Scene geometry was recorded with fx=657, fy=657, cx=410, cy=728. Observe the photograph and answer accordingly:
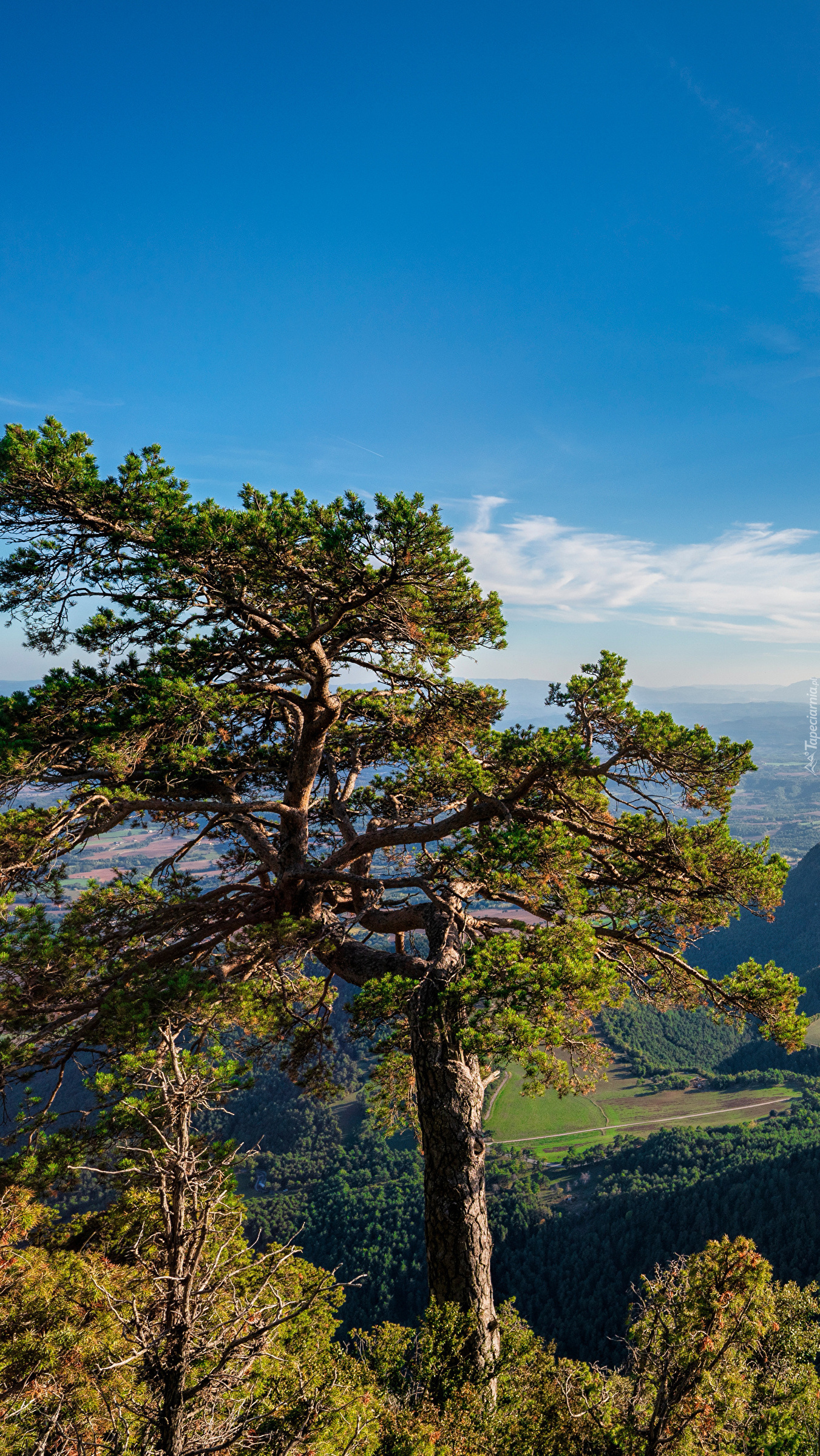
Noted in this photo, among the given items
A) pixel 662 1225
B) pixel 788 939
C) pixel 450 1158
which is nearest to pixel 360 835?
pixel 450 1158

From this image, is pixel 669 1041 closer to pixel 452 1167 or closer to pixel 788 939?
pixel 788 939

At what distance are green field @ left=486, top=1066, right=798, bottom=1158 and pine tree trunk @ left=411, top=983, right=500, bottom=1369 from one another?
110 m

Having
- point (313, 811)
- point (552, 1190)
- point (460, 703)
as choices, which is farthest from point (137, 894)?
point (552, 1190)

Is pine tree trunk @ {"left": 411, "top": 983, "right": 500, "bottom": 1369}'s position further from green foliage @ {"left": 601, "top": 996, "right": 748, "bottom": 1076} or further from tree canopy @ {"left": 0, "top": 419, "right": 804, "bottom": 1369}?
green foliage @ {"left": 601, "top": 996, "right": 748, "bottom": 1076}

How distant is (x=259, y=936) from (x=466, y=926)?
3.35m

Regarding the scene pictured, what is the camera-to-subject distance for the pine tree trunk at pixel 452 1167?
8.95m

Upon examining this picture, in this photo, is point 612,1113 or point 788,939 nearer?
point 612,1113

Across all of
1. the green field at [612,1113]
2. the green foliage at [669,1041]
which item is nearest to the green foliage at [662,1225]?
the green field at [612,1113]

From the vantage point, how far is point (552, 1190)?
93500mm

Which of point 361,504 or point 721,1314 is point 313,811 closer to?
point 361,504

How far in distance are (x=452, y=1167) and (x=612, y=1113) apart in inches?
5359

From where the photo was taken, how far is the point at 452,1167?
359 inches

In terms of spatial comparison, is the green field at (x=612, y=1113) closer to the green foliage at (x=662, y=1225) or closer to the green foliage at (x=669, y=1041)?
the green foliage at (x=669, y=1041)

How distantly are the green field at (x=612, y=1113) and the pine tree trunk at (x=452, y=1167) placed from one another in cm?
11039
